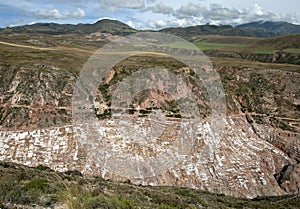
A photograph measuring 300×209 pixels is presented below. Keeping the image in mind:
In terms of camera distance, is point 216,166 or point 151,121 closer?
point 216,166

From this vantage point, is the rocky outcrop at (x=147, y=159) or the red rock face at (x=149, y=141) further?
the red rock face at (x=149, y=141)

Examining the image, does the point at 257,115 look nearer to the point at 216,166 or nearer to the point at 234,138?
the point at 234,138

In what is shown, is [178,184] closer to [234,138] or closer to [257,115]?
[234,138]

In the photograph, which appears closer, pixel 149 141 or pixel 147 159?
pixel 147 159

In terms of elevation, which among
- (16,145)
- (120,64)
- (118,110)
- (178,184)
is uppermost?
(120,64)

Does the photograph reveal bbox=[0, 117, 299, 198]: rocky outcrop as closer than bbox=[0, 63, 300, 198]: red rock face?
Yes

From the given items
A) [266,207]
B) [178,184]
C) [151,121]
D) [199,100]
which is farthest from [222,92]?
[266,207]

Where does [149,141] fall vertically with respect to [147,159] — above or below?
above

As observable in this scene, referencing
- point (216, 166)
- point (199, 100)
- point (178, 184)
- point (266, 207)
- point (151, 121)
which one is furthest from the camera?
point (199, 100)

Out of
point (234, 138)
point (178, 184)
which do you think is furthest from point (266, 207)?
point (234, 138)

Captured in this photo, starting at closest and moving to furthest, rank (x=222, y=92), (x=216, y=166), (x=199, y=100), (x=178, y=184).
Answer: (x=178, y=184) < (x=216, y=166) < (x=199, y=100) < (x=222, y=92)

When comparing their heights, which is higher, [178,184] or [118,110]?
[118,110]
